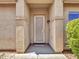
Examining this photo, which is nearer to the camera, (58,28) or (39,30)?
(58,28)

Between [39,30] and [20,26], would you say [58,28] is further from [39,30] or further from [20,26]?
[39,30]

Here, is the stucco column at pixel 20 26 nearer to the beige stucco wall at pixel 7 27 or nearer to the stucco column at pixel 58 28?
the beige stucco wall at pixel 7 27

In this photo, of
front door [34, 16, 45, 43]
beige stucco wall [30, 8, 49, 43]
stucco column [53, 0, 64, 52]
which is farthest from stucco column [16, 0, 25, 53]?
front door [34, 16, 45, 43]

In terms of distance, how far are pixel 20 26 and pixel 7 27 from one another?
1205 mm

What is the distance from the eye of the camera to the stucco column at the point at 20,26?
1137 cm

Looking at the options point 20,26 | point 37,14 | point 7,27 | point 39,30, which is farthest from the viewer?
point 39,30

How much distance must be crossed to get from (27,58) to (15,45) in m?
2.59

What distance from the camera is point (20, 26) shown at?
1140cm

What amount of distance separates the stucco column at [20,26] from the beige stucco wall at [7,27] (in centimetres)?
73

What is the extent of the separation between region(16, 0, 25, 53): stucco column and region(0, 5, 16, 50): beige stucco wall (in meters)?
0.73

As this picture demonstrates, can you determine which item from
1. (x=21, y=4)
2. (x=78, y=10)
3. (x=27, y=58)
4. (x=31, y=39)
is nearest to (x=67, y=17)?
(x=78, y=10)

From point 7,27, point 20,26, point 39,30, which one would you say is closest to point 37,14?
point 39,30

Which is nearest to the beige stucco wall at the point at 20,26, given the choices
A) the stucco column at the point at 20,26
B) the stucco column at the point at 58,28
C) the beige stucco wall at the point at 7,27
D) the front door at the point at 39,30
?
the stucco column at the point at 20,26

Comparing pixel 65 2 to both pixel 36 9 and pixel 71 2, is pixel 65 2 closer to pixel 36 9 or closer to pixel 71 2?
pixel 71 2
